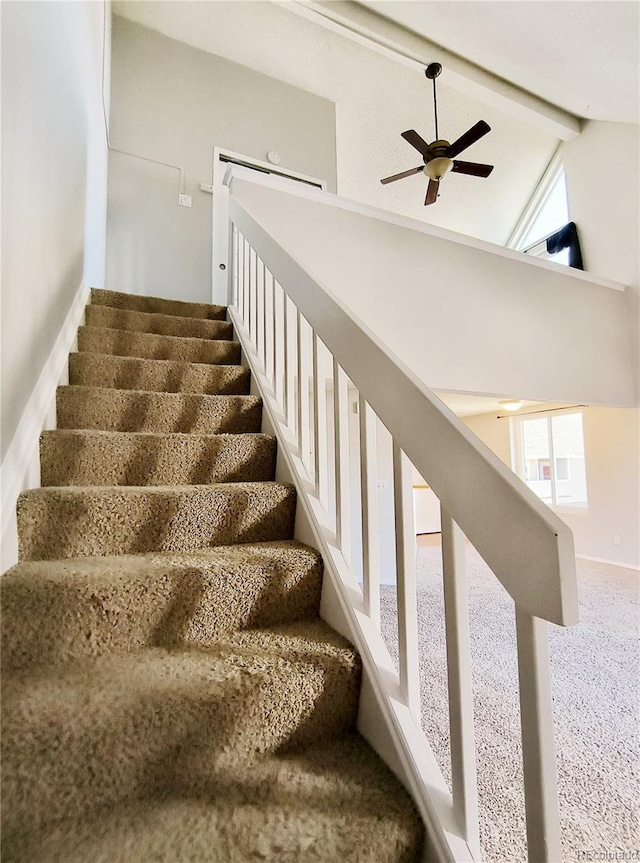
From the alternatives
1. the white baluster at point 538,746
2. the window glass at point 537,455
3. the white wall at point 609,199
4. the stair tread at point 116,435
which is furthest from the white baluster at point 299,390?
the window glass at point 537,455

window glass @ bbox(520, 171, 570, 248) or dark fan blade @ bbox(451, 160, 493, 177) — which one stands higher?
window glass @ bbox(520, 171, 570, 248)

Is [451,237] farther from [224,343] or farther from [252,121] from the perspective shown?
[252,121]

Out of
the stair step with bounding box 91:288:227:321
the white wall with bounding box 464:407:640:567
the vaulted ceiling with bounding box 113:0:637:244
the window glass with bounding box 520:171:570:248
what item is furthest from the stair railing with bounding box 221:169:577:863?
the window glass with bounding box 520:171:570:248

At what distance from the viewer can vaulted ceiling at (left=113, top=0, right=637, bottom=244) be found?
351 centimetres

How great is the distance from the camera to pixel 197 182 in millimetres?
3887

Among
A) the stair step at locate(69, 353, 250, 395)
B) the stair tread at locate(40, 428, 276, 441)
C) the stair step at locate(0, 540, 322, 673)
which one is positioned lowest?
the stair step at locate(0, 540, 322, 673)

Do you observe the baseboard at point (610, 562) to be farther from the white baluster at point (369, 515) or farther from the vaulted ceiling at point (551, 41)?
the white baluster at point (369, 515)

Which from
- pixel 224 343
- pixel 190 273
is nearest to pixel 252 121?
pixel 190 273

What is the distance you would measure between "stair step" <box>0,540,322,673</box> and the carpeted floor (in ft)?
3.22

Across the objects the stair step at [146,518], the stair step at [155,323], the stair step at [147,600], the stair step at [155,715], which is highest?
the stair step at [155,323]

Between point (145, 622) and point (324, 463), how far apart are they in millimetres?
628

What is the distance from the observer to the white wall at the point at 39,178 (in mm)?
1048

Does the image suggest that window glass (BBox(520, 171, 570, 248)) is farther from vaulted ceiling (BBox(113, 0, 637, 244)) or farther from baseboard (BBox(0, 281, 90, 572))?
baseboard (BBox(0, 281, 90, 572))

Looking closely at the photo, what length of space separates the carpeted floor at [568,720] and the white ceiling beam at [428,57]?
4.79 m
